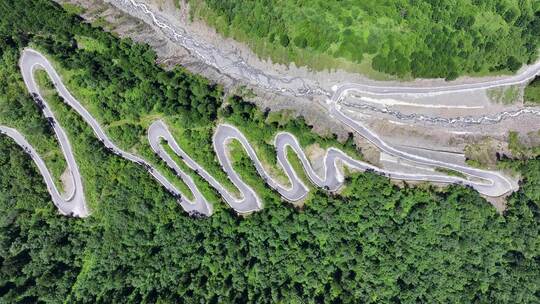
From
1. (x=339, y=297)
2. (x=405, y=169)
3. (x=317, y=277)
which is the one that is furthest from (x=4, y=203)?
(x=405, y=169)

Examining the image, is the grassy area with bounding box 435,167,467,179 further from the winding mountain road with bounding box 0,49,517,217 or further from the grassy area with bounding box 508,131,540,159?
the grassy area with bounding box 508,131,540,159

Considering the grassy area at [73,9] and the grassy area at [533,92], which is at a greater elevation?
the grassy area at [73,9]

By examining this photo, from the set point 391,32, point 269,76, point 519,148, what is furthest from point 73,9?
point 519,148

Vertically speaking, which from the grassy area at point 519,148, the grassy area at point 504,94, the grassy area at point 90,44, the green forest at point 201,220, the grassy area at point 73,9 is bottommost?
the green forest at point 201,220

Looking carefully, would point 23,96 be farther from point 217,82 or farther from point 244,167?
Answer: point 244,167

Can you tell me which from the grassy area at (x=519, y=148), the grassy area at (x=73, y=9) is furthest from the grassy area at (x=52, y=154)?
the grassy area at (x=519, y=148)

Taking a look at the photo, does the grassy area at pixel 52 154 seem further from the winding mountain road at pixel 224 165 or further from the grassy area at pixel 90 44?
the grassy area at pixel 90 44

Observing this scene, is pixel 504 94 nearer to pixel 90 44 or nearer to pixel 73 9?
pixel 90 44
